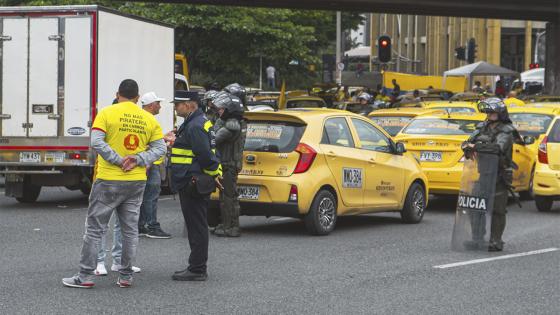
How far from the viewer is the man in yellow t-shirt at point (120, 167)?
961 cm

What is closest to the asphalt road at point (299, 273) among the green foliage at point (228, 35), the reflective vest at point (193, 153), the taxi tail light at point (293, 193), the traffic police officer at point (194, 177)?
the traffic police officer at point (194, 177)

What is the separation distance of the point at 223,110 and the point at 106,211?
4029 millimetres

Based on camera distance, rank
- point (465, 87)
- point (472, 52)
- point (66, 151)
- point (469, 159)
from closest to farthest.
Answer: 1. point (469, 159)
2. point (66, 151)
3. point (472, 52)
4. point (465, 87)

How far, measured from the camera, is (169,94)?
1953cm

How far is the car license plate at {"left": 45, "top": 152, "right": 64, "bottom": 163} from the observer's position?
17125 millimetres

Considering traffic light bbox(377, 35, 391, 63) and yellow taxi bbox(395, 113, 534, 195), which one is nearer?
yellow taxi bbox(395, 113, 534, 195)

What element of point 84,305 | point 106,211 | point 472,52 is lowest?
point 84,305

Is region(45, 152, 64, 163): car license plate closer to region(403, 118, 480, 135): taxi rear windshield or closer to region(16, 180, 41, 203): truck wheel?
region(16, 180, 41, 203): truck wheel

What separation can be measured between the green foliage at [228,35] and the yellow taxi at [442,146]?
29.2 m

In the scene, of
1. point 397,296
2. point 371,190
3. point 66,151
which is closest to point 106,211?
point 397,296

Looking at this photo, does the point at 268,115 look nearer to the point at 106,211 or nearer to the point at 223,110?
the point at 223,110

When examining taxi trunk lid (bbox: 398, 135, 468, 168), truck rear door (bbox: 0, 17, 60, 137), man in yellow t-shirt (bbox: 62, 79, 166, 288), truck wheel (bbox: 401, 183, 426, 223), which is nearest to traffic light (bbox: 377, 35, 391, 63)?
taxi trunk lid (bbox: 398, 135, 468, 168)

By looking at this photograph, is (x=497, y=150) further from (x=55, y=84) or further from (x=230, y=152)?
(x=55, y=84)

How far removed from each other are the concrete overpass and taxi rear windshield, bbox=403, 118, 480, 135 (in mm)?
19548
